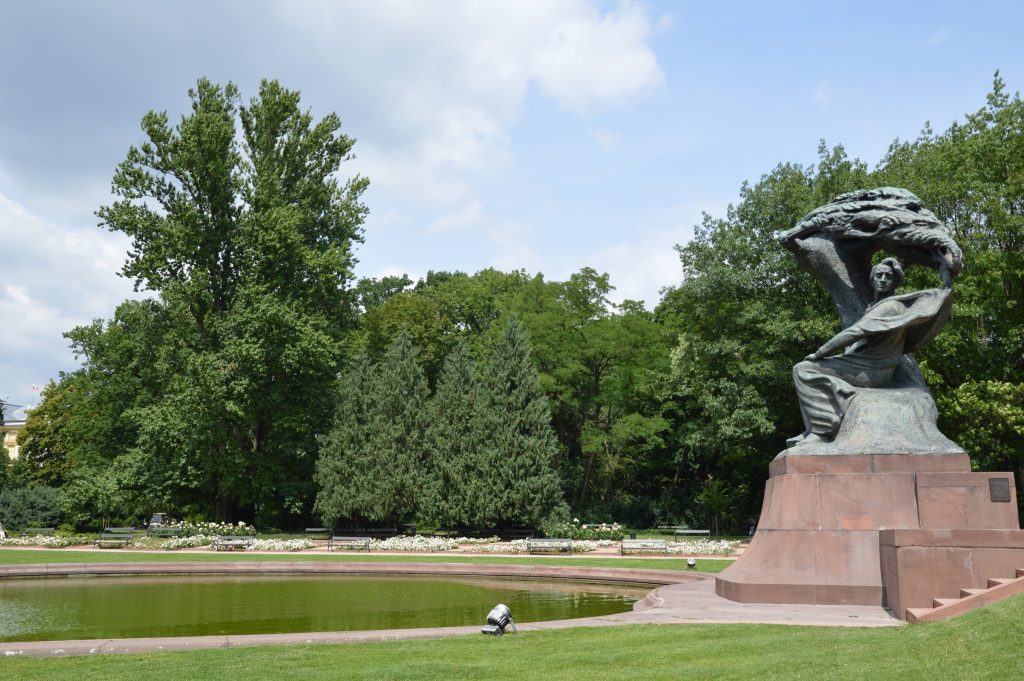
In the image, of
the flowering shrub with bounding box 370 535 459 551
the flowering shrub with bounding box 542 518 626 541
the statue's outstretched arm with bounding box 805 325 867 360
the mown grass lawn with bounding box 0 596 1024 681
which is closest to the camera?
the mown grass lawn with bounding box 0 596 1024 681

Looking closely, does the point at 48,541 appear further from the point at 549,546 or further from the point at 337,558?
the point at 549,546

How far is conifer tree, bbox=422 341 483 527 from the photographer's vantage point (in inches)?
1436

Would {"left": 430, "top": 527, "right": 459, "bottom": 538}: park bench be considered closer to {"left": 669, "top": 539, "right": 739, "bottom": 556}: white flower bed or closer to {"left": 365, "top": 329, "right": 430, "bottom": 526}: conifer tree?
{"left": 365, "top": 329, "right": 430, "bottom": 526}: conifer tree

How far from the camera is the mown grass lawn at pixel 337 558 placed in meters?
22.4

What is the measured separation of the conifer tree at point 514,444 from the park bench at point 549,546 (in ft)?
22.0

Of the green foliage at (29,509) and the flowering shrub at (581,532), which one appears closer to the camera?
the flowering shrub at (581,532)

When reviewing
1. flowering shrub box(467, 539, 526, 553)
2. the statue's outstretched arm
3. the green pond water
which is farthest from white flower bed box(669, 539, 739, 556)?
the statue's outstretched arm

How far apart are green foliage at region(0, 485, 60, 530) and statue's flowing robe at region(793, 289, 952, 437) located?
149 ft

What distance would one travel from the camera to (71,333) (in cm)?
5181

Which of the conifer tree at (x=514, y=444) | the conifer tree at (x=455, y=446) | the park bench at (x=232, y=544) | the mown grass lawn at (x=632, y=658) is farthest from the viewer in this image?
the conifer tree at (x=455, y=446)

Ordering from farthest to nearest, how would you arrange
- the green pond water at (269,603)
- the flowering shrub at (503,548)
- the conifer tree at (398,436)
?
the conifer tree at (398,436), the flowering shrub at (503,548), the green pond water at (269,603)

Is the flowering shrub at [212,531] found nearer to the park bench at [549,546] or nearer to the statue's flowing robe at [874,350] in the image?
the park bench at [549,546]

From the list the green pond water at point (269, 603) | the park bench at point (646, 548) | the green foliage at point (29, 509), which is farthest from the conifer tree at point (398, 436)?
the green foliage at point (29, 509)

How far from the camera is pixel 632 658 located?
8.27 m
